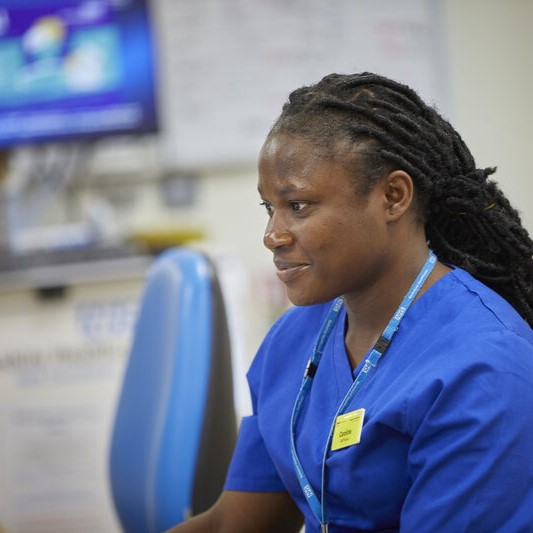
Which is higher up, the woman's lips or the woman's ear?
the woman's ear

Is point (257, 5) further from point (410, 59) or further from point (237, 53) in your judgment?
point (410, 59)

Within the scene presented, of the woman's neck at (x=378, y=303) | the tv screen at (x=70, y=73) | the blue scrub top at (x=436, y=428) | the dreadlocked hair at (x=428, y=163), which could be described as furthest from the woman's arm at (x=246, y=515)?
the tv screen at (x=70, y=73)

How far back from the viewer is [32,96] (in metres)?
3.02

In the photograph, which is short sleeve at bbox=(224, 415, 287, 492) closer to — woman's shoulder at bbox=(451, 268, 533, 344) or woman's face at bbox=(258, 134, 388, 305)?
woman's face at bbox=(258, 134, 388, 305)

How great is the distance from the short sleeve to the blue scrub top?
0.08 metres

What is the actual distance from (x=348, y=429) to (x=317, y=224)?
22cm

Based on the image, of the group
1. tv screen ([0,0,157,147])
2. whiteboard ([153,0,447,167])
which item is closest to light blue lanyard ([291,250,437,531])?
tv screen ([0,0,157,147])

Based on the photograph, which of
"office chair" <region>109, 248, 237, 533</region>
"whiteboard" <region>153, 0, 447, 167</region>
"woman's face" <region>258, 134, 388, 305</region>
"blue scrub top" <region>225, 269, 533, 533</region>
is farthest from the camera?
"whiteboard" <region>153, 0, 447, 167</region>

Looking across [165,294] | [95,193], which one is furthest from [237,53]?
[165,294]

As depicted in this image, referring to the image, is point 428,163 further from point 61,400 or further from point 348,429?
point 61,400

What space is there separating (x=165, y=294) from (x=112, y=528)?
143cm

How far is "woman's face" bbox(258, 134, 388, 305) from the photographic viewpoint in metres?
0.94

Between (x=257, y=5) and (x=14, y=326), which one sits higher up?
(x=257, y=5)

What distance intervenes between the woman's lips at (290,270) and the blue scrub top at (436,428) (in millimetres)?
Answer: 126
